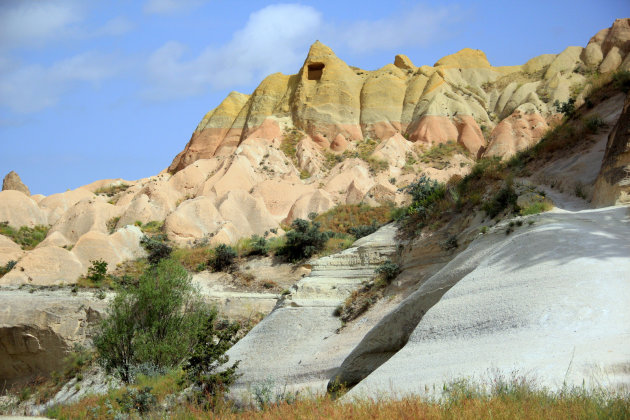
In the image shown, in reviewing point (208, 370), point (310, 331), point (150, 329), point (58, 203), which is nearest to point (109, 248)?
point (150, 329)

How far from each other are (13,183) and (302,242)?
125 ft

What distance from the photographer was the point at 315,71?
7000 cm

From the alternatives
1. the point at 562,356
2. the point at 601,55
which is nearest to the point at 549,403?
the point at 562,356

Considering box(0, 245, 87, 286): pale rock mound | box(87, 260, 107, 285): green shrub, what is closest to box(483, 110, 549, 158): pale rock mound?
box(87, 260, 107, 285): green shrub

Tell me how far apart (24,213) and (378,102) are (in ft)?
124

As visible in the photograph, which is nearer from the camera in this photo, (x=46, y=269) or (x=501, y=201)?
(x=501, y=201)

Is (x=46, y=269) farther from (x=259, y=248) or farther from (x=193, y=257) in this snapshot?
(x=259, y=248)

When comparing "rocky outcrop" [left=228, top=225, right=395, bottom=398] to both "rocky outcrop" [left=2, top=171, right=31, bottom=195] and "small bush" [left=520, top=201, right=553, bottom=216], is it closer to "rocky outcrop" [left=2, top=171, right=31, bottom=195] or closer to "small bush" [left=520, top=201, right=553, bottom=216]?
"small bush" [left=520, top=201, right=553, bottom=216]

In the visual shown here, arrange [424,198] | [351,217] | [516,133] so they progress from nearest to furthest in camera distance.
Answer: [424,198], [351,217], [516,133]

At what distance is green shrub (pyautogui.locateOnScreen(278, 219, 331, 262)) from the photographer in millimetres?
30047

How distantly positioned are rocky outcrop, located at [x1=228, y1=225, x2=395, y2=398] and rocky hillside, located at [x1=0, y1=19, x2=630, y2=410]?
60 mm

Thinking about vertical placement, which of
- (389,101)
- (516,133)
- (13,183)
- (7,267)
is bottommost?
(7,267)

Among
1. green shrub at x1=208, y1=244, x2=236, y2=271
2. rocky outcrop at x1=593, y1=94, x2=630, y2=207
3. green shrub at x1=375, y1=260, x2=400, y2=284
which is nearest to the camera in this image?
rocky outcrop at x1=593, y1=94, x2=630, y2=207

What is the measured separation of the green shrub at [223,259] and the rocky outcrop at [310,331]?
444 inches
